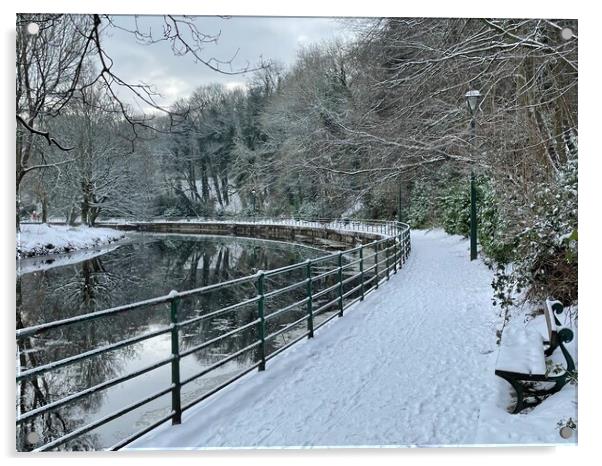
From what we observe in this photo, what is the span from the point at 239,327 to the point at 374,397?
2.81 metres

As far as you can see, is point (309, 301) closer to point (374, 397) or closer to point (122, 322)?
point (374, 397)

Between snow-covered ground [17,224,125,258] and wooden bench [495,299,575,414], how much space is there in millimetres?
3659

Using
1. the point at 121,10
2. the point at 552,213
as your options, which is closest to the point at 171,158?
the point at 121,10

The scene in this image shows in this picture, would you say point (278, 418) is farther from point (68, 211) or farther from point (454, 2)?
point (454, 2)

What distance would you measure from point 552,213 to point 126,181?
4064mm

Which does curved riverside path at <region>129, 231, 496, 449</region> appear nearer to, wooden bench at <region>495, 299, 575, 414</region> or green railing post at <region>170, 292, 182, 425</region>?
Result: green railing post at <region>170, 292, 182, 425</region>

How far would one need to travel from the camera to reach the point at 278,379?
4.42 meters

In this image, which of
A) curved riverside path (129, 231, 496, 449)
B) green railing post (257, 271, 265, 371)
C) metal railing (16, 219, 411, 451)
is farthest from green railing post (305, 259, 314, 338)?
green railing post (257, 271, 265, 371)

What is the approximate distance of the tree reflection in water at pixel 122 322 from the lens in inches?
174

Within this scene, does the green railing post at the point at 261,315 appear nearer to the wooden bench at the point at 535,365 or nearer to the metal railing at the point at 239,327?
the metal railing at the point at 239,327

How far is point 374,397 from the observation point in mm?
3922

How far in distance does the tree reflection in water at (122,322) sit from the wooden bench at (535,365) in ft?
9.75

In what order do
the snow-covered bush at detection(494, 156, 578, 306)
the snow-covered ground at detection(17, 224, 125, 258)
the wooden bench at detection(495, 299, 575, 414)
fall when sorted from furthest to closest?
the snow-covered bush at detection(494, 156, 578, 306) < the snow-covered ground at detection(17, 224, 125, 258) < the wooden bench at detection(495, 299, 575, 414)

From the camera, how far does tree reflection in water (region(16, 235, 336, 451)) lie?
14.5 ft
